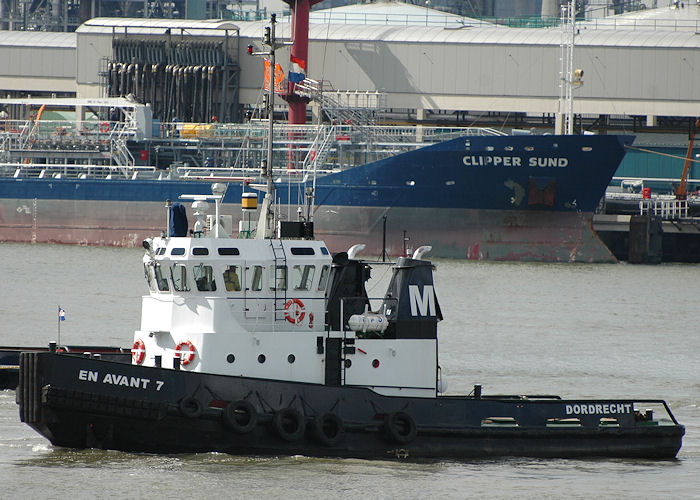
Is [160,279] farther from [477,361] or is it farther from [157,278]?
[477,361]

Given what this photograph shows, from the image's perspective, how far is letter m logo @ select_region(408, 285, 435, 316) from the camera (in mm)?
17703

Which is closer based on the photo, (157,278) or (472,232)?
(157,278)

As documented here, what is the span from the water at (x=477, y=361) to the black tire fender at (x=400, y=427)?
14.2 inches

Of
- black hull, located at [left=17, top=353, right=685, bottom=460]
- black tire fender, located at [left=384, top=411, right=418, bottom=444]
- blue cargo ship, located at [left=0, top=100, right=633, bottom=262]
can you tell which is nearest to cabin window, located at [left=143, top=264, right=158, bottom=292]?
black hull, located at [left=17, top=353, right=685, bottom=460]

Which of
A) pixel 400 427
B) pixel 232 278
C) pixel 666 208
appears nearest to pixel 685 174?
pixel 666 208

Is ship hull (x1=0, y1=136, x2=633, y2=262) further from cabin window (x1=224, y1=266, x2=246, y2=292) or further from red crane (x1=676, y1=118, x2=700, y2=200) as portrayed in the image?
cabin window (x1=224, y1=266, x2=246, y2=292)

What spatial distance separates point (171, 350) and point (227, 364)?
2.87ft

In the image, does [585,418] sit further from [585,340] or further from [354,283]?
[585,340]

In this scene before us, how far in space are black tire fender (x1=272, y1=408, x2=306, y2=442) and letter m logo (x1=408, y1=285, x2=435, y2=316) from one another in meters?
2.35

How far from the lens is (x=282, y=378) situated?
670 inches

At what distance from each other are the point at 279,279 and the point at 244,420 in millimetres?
2050

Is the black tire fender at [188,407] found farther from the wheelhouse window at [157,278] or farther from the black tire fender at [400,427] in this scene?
the black tire fender at [400,427]

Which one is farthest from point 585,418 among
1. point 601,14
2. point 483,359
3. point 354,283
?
point 601,14

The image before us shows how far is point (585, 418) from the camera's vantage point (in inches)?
708
